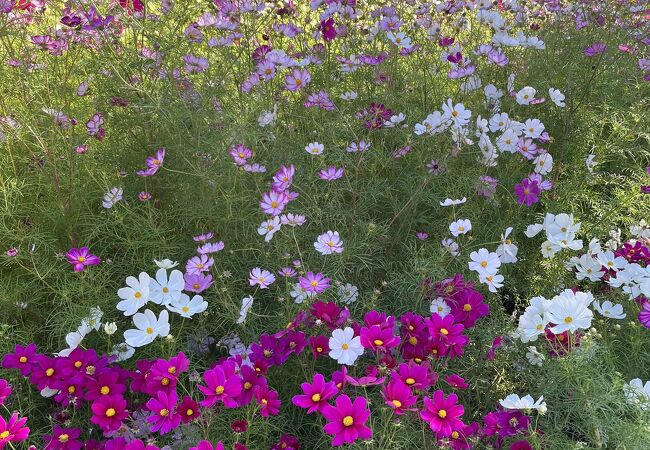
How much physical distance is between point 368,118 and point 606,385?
4.02ft

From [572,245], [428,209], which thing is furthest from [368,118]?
[572,245]

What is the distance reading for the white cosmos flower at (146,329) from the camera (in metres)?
1.50

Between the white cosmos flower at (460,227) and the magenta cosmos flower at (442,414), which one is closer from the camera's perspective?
the magenta cosmos flower at (442,414)

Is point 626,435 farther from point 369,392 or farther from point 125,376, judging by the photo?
point 125,376

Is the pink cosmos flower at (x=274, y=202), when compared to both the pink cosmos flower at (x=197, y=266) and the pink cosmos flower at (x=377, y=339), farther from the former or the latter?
the pink cosmos flower at (x=377, y=339)

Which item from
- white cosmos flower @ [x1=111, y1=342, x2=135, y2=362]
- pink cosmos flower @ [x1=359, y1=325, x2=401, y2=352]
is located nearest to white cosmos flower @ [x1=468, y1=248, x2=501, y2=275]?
pink cosmos flower @ [x1=359, y1=325, x2=401, y2=352]

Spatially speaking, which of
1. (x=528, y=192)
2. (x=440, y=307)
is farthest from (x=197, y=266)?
(x=528, y=192)

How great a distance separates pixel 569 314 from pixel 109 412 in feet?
3.52

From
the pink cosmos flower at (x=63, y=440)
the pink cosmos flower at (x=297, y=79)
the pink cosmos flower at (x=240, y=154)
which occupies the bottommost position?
the pink cosmos flower at (x=63, y=440)

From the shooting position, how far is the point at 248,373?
1.42 m

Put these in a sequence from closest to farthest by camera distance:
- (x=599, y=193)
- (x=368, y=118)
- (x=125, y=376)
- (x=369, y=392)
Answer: (x=125, y=376) < (x=369, y=392) < (x=368, y=118) < (x=599, y=193)

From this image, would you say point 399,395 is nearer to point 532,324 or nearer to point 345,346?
point 345,346

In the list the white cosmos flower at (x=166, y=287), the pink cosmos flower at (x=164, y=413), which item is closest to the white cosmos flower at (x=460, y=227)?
the white cosmos flower at (x=166, y=287)

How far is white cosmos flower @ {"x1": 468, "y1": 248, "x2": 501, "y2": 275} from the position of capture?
1720 millimetres
